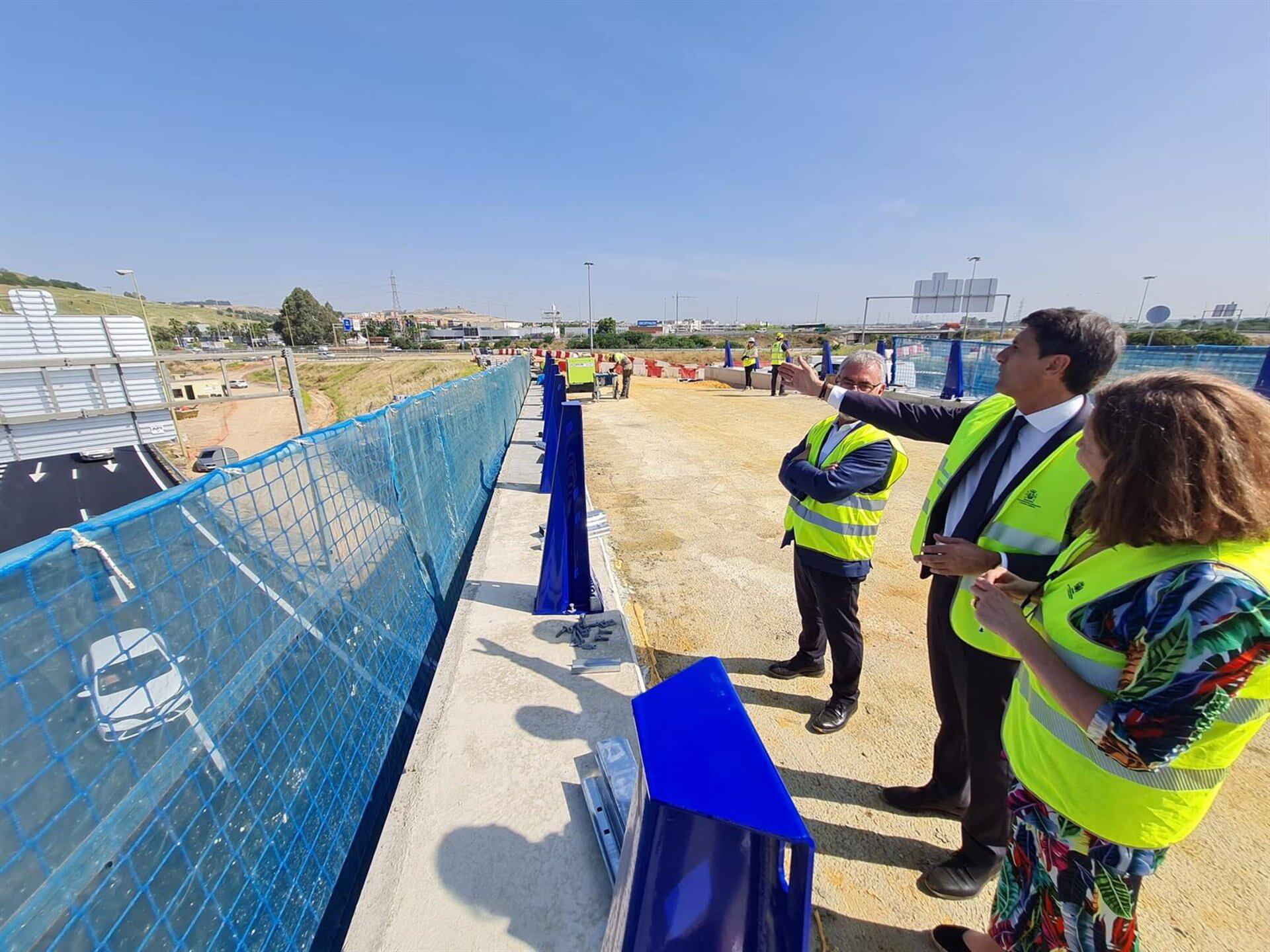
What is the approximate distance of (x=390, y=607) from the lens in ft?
9.08

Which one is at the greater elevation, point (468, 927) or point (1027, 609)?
point (1027, 609)

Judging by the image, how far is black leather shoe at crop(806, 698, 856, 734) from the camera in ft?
9.11

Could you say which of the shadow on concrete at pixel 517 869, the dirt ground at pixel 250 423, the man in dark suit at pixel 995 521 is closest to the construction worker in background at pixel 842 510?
the man in dark suit at pixel 995 521

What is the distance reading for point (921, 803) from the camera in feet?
7.61

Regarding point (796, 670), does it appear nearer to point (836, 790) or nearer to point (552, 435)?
point (836, 790)

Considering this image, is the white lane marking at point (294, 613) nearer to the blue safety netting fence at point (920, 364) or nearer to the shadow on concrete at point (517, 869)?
the shadow on concrete at point (517, 869)

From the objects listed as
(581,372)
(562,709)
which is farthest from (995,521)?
(581,372)

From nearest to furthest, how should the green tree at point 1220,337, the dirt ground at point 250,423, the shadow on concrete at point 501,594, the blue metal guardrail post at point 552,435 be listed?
the shadow on concrete at point 501,594 < the blue metal guardrail post at point 552,435 < the green tree at point 1220,337 < the dirt ground at point 250,423

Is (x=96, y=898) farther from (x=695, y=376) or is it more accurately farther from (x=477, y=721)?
(x=695, y=376)

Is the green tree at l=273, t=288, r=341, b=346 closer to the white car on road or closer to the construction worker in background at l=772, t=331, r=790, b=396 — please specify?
the construction worker in background at l=772, t=331, r=790, b=396

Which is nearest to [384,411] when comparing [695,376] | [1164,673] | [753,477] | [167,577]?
[167,577]

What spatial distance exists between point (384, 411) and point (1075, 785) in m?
3.26

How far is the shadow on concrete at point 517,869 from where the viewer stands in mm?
1575

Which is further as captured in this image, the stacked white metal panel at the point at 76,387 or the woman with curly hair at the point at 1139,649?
the stacked white metal panel at the point at 76,387
